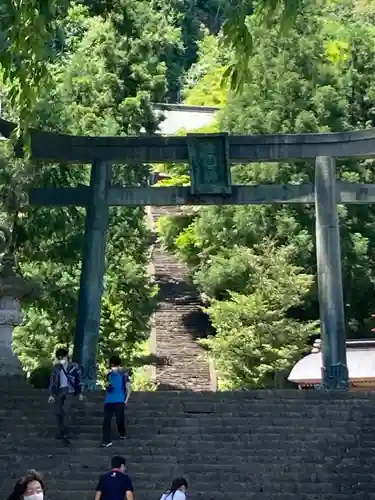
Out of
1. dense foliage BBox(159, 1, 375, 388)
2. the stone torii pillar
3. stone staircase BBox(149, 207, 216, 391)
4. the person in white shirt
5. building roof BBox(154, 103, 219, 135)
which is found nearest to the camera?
the person in white shirt

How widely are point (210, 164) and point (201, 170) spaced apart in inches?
6.4

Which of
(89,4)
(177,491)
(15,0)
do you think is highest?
(89,4)

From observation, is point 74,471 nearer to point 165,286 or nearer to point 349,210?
point 349,210

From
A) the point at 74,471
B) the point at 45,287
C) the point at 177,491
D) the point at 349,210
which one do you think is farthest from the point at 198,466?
the point at 349,210

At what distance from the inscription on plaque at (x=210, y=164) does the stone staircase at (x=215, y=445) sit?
373 cm

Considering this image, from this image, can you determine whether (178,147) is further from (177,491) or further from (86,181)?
(177,491)

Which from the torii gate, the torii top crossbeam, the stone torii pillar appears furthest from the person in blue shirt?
the torii top crossbeam

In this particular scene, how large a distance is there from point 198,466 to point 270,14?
505 cm

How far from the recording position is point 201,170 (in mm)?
17078

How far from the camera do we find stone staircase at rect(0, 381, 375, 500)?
11.5 metres

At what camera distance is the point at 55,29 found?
10.3 metres

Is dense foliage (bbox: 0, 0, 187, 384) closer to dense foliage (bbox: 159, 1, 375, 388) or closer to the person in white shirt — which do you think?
dense foliage (bbox: 159, 1, 375, 388)

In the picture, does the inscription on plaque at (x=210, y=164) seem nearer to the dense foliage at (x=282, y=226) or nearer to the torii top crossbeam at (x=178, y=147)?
the torii top crossbeam at (x=178, y=147)

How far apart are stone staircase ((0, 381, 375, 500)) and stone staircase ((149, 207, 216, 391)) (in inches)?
435
